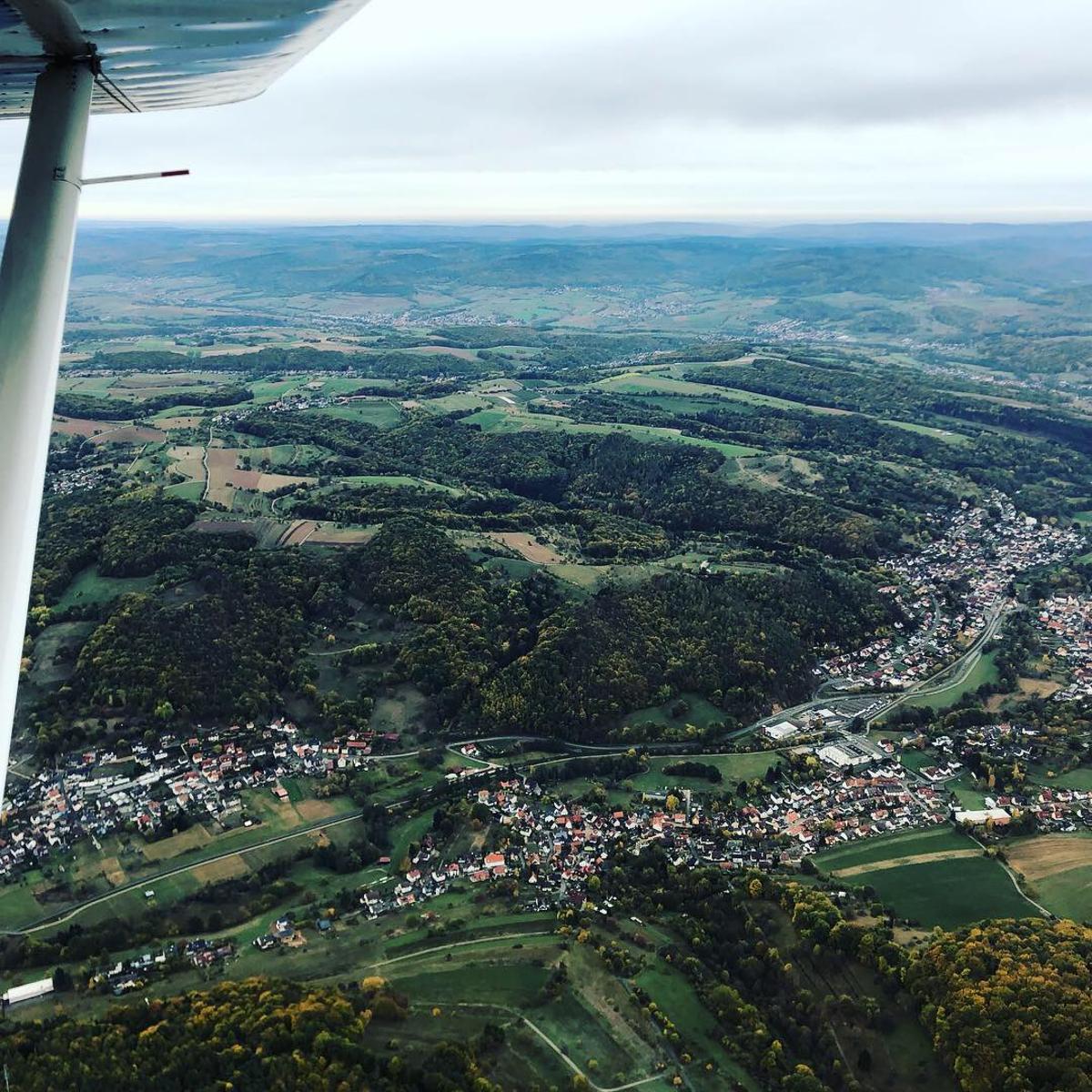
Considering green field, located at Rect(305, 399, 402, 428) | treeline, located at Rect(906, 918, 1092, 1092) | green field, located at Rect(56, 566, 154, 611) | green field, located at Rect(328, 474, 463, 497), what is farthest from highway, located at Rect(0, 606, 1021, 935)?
green field, located at Rect(305, 399, 402, 428)

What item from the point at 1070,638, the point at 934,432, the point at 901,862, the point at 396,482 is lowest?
the point at 901,862

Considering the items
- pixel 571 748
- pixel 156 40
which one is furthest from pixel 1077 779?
pixel 156 40

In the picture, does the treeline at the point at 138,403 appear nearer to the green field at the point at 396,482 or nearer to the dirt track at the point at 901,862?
the green field at the point at 396,482

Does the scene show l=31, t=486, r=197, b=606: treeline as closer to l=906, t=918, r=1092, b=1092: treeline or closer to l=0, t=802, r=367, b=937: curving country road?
l=0, t=802, r=367, b=937: curving country road

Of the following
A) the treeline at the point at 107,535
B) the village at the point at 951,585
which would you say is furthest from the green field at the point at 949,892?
the treeline at the point at 107,535

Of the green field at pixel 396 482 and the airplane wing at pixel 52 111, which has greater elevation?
the airplane wing at pixel 52 111

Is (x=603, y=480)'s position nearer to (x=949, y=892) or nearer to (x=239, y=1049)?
(x=949, y=892)

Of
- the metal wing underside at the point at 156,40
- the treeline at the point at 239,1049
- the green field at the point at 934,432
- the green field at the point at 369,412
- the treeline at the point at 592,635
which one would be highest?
the metal wing underside at the point at 156,40
